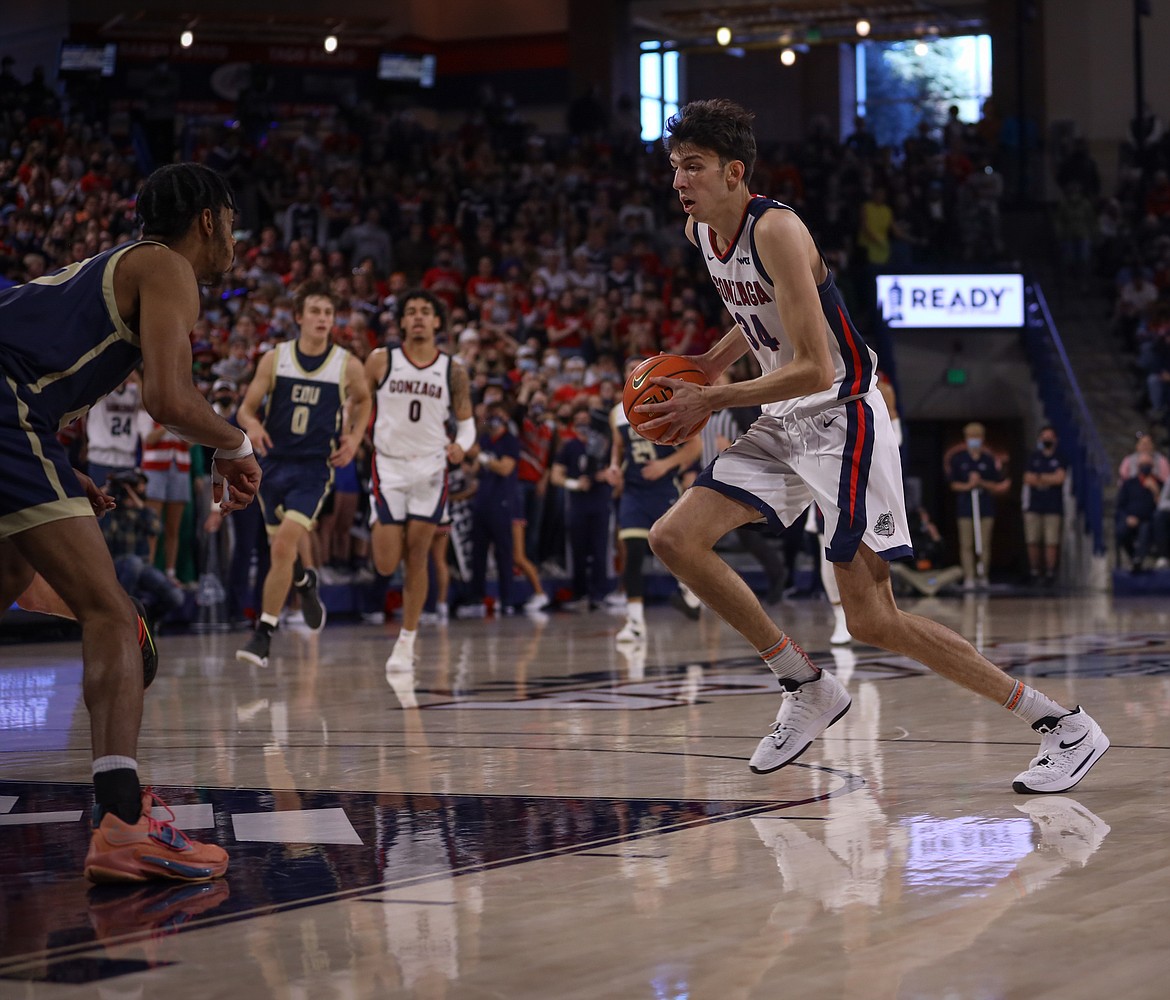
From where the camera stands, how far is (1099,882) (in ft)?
12.1

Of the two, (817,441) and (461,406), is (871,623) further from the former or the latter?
(461,406)

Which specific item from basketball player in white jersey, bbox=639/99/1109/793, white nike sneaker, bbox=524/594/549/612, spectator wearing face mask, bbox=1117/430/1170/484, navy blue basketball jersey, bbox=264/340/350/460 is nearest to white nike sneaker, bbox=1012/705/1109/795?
basketball player in white jersey, bbox=639/99/1109/793

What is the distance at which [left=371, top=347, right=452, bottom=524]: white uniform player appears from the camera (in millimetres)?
9992

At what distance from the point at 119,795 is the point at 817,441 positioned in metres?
2.52

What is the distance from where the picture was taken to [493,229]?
2233 cm

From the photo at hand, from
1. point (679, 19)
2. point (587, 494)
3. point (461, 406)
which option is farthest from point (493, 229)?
point (461, 406)

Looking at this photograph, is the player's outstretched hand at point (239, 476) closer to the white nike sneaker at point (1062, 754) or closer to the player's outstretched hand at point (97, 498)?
the player's outstretched hand at point (97, 498)

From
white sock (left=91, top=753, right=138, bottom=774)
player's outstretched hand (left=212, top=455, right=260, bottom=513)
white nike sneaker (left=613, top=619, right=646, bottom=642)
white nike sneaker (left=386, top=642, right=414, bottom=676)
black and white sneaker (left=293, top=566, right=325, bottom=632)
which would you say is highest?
player's outstretched hand (left=212, top=455, right=260, bottom=513)

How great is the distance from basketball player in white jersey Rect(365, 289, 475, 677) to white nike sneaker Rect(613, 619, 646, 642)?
1853mm

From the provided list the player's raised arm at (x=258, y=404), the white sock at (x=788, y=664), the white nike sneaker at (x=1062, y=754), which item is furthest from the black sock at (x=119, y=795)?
the player's raised arm at (x=258, y=404)

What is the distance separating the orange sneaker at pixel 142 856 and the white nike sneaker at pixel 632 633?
7.62m

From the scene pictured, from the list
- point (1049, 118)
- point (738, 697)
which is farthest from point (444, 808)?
point (1049, 118)

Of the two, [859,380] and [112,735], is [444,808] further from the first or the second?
[859,380]

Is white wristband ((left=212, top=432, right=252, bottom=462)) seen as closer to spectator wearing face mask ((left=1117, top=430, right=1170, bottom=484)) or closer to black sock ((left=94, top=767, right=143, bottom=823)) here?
black sock ((left=94, top=767, right=143, bottom=823))
